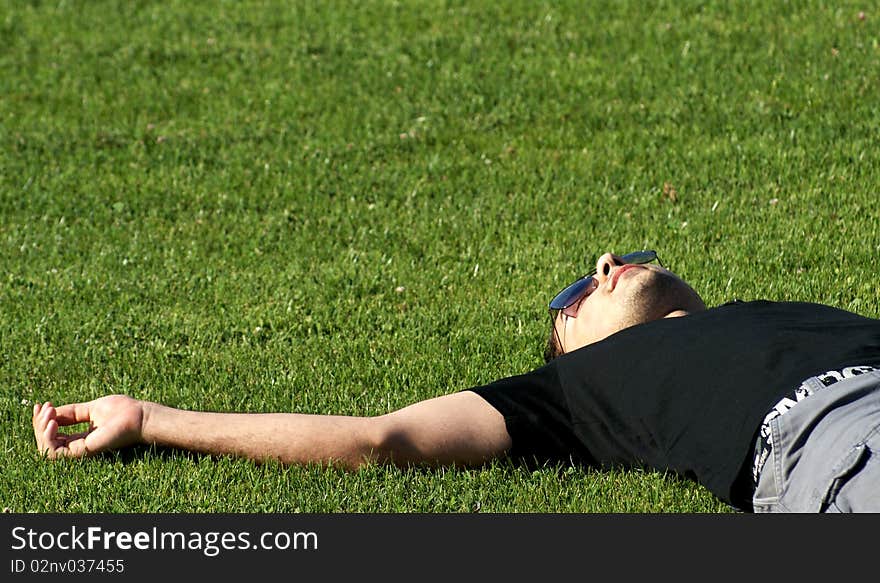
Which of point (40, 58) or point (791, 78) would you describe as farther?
point (40, 58)

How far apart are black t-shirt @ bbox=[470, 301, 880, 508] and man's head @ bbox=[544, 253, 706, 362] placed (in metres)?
0.29

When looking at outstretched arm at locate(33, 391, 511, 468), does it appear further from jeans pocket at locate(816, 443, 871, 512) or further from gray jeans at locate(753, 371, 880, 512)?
jeans pocket at locate(816, 443, 871, 512)

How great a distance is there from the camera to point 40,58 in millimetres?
11617

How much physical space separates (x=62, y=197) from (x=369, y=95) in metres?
2.87

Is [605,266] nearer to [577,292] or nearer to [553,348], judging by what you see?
[577,292]

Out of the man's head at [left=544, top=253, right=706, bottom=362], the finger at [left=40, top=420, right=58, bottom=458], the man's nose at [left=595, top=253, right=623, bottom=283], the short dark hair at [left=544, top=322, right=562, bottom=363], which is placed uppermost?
the man's nose at [left=595, top=253, right=623, bottom=283]

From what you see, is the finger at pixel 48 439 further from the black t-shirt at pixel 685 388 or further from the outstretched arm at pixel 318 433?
the black t-shirt at pixel 685 388

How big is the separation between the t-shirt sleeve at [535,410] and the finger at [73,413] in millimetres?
1506

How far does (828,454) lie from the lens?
3.47m

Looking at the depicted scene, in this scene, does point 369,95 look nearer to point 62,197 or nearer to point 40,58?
point 62,197

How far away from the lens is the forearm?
4285mm

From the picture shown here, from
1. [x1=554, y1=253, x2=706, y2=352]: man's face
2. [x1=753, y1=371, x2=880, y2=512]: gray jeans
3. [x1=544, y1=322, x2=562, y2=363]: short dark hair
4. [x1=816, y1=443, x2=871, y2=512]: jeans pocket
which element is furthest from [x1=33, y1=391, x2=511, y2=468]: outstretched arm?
[x1=816, y1=443, x2=871, y2=512]: jeans pocket

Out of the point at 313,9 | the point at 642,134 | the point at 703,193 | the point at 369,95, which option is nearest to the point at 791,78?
the point at 642,134

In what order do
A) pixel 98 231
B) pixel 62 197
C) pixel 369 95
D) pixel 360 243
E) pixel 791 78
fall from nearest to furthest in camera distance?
1. pixel 360 243
2. pixel 98 231
3. pixel 62 197
4. pixel 791 78
5. pixel 369 95
